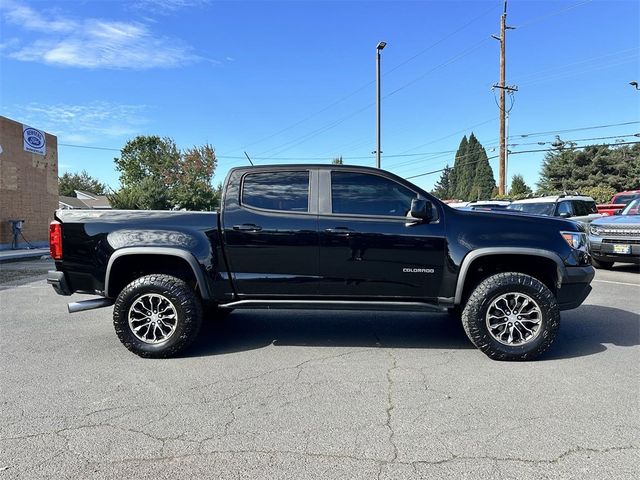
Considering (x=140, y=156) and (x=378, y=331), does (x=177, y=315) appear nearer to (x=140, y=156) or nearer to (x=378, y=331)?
(x=378, y=331)

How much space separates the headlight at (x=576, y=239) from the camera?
4617 millimetres

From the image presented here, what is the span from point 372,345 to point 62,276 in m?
→ 3.33

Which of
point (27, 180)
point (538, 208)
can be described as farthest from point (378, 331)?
point (27, 180)

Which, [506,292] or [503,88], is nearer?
[506,292]

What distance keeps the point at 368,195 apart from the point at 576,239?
7.07ft

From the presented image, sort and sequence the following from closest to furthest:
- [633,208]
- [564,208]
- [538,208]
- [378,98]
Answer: [633,208], [564,208], [538,208], [378,98]

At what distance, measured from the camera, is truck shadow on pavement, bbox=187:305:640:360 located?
505 centimetres

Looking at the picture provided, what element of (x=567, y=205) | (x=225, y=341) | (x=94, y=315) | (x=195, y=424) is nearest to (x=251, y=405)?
(x=195, y=424)

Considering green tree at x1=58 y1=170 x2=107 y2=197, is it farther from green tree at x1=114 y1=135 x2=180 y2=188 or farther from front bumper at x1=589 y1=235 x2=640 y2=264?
front bumper at x1=589 y1=235 x2=640 y2=264

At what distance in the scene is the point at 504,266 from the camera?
4801 mm

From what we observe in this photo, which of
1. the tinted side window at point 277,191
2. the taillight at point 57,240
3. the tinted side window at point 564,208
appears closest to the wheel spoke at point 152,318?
the taillight at point 57,240

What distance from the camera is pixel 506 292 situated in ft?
14.7

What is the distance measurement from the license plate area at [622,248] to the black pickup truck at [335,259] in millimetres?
6433

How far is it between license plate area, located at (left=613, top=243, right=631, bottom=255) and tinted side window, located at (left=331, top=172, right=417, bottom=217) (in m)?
7.73
